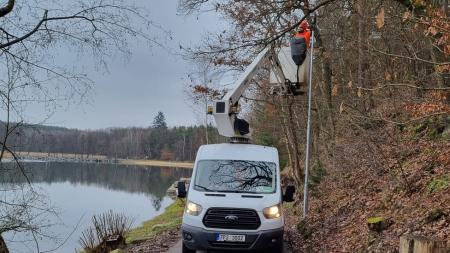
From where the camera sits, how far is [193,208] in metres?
9.52

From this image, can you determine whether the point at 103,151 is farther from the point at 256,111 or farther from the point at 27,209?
the point at 27,209

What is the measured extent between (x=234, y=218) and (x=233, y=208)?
19cm

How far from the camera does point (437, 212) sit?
794 centimetres

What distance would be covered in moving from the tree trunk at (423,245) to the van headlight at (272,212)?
5.21 meters

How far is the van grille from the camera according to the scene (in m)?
9.27

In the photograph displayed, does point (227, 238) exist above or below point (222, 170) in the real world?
below

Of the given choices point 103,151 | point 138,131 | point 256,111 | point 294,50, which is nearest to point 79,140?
point 103,151

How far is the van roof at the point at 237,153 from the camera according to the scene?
34.6 feet

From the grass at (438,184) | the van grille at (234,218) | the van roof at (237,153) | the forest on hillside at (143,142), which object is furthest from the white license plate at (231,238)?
the forest on hillside at (143,142)

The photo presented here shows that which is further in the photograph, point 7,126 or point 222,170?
point 222,170

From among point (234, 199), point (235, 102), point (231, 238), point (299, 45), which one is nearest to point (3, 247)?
point (231, 238)

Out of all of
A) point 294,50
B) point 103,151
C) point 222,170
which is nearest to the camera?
point 222,170

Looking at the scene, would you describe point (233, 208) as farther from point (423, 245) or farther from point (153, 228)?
point (153, 228)

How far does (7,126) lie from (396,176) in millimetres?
8483
